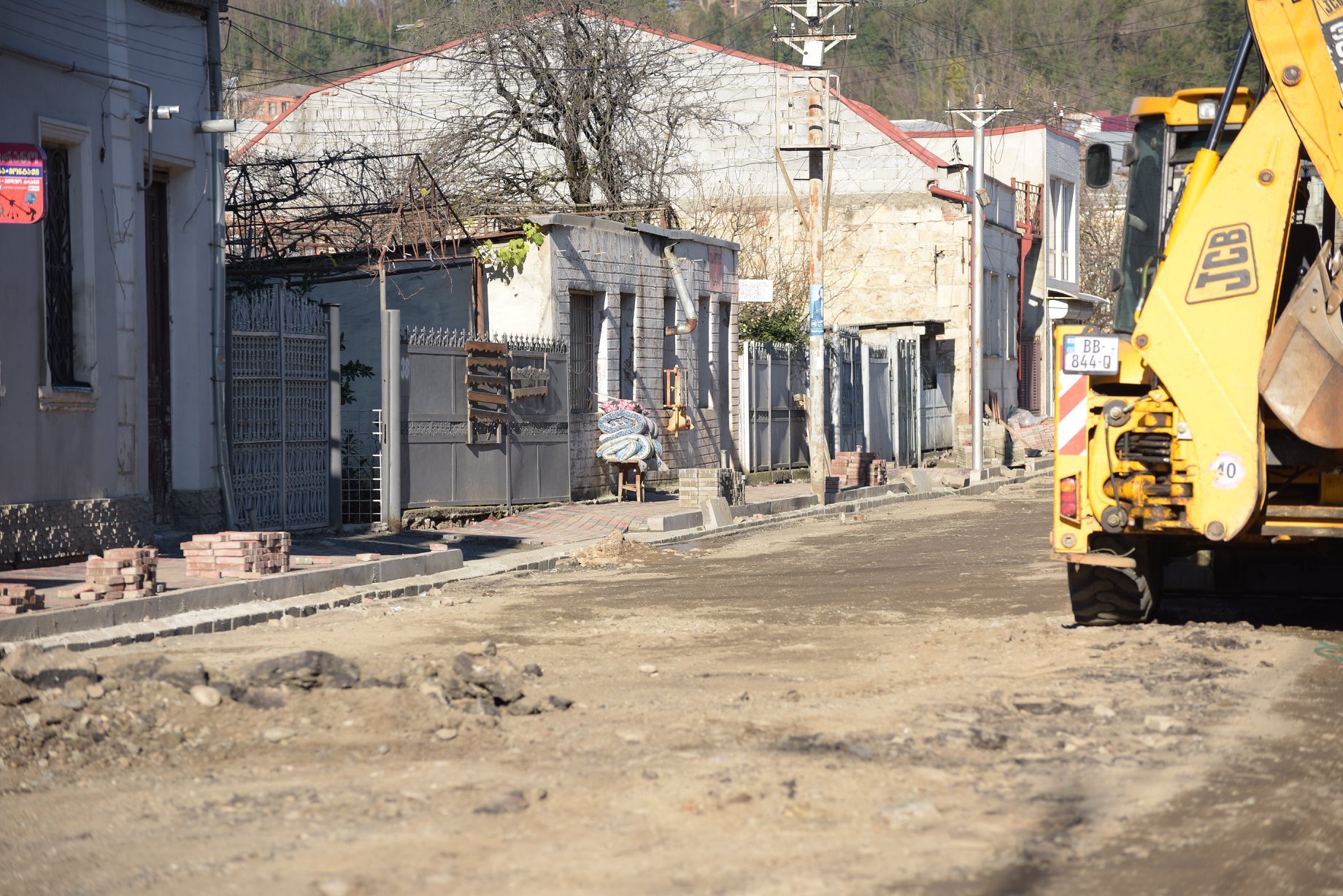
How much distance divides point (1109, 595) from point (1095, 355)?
163cm

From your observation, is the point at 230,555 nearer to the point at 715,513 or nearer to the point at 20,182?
the point at 20,182

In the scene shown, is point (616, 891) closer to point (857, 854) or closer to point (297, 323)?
point (857, 854)

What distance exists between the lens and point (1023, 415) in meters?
38.0

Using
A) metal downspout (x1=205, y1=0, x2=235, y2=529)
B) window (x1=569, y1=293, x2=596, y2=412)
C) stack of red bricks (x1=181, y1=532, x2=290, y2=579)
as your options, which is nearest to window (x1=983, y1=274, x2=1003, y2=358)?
window (x1=569, y1=293, x2=596, y2=412)

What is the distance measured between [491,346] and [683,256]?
7.67m

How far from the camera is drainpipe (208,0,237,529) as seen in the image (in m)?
15.8

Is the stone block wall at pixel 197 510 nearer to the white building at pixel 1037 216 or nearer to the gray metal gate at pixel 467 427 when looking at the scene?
the gray metal gate at pixel 467 427

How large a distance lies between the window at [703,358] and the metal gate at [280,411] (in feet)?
33.5

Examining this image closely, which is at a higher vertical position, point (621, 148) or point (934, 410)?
point (621, 148)

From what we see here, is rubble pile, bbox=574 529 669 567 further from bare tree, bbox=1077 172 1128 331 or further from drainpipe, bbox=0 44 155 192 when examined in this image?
bare tree, bbox=1077 172 1128 331

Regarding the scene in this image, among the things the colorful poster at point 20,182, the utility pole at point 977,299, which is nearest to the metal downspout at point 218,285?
the colorful poster at point 20,182

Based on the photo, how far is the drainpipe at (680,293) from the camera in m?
25.4

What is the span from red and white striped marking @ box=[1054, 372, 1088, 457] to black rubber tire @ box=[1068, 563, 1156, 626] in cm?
75

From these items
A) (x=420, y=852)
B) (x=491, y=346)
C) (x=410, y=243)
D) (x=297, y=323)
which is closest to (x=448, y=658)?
(x=420, y=852)
